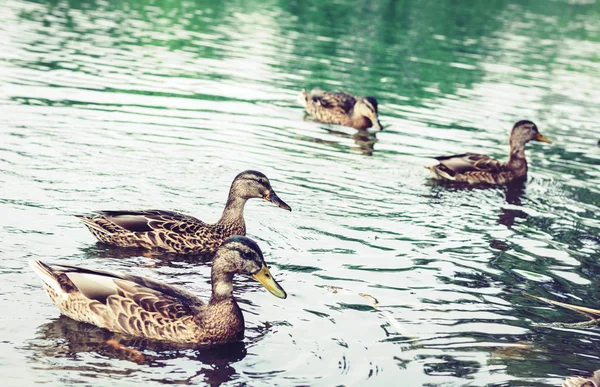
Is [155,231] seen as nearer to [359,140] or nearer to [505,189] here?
[505,189]

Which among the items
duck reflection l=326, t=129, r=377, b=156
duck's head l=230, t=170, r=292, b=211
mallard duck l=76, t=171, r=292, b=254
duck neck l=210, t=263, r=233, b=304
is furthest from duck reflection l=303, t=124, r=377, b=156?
duck neck l=210, t=263, r=233, b=304

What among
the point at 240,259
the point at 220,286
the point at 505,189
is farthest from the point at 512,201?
the point at 220,286

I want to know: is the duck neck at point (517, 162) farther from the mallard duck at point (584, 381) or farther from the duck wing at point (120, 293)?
the duck wing at point (120, 293)

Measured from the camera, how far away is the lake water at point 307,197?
868 cm

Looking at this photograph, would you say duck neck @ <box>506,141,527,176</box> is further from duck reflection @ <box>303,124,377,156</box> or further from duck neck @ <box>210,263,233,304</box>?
duck neck @ <box>210,263,233,304</box>

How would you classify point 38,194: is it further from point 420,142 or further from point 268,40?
point 268,40

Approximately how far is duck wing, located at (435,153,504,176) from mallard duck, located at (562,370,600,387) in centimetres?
831

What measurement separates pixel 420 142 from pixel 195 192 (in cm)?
658

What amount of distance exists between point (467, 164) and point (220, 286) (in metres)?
8.28

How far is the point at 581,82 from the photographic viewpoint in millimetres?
30016

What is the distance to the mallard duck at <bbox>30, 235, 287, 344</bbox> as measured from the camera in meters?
8.81

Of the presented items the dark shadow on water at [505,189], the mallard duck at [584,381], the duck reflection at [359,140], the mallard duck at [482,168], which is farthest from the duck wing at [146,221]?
the duck reflection at [359,140]

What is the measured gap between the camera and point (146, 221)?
11328 millimetres

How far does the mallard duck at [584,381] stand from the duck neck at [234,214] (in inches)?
204
